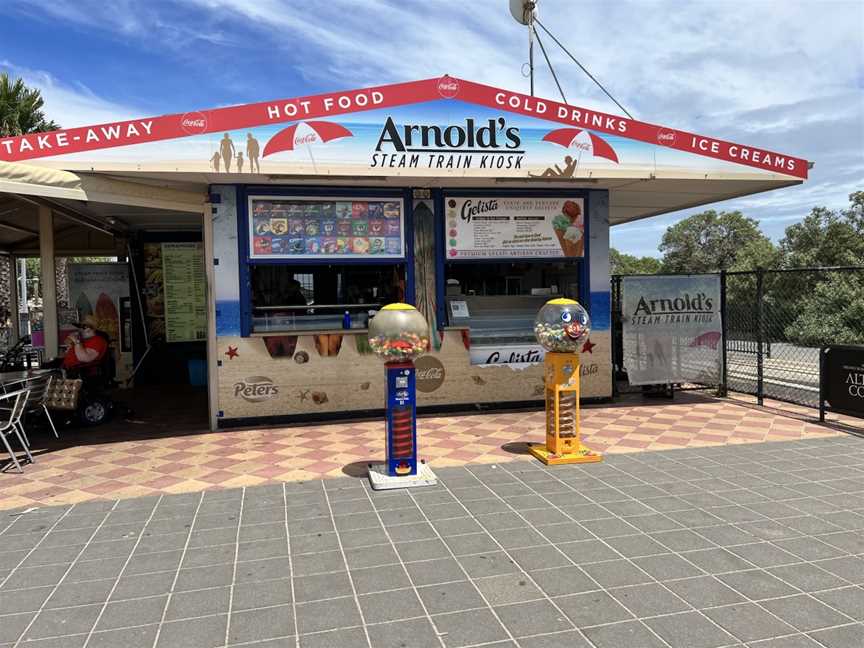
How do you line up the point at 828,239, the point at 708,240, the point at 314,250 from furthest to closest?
the point at 708,240 < the point at 828,239 < the point at 314,250

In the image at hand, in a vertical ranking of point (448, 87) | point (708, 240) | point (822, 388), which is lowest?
point (822, 388)

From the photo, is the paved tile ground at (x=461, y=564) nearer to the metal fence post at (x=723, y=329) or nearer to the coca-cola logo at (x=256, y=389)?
the coca-cola logo at (x=256, y=389)

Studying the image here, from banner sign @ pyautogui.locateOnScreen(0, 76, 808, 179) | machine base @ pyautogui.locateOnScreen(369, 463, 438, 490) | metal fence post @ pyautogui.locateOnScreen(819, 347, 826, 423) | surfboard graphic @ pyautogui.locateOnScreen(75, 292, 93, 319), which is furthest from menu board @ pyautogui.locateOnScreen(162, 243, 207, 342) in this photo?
metal fence post @ pyautogui.locateOnScreen(819, 347, 826, 423)

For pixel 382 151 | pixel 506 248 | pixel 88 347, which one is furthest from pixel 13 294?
pixel 506 248

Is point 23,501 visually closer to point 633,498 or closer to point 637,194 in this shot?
point 633,498

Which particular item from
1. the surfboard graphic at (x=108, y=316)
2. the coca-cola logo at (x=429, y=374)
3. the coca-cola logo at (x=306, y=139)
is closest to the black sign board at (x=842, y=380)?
the coca-cola logo at (x=429, y=374)

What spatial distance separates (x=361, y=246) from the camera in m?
7.21

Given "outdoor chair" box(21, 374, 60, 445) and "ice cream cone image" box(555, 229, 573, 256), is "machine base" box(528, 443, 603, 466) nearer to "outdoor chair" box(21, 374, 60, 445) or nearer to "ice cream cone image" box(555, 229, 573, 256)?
"ice cream cone image" box(555, 229, 573, 256)

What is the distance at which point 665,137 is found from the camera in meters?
7.13

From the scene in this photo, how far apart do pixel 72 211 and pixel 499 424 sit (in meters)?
6.47

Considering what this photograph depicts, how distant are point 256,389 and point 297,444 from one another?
1.15 meters

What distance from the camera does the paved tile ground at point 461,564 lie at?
2768mm

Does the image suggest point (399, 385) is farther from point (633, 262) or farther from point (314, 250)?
point (633, 262)

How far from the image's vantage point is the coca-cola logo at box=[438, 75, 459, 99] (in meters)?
6.55
